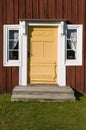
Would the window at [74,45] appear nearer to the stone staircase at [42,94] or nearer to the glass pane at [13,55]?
the stone staircase at [42,94]

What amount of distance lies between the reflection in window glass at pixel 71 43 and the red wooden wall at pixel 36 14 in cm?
32

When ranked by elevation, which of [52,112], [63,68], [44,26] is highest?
[44,26]

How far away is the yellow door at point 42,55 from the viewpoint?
1377 cm

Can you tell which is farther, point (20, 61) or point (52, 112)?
point (20, 61)

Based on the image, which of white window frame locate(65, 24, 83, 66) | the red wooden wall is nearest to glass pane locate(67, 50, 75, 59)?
white window frame locate(65, 24, 83, 66)

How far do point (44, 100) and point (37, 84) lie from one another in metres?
1.87

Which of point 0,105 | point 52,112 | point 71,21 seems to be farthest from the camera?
point 71,21

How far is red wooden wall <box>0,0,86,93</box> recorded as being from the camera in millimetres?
13617

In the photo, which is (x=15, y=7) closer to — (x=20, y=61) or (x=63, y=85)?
(x=20, y=61)

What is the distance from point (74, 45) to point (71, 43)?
0.12 metres

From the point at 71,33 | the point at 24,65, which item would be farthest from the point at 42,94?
the point at 71,33

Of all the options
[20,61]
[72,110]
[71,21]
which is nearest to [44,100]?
[72,110]

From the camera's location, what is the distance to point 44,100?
11898 mm

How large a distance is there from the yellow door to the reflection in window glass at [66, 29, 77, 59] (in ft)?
1.43
